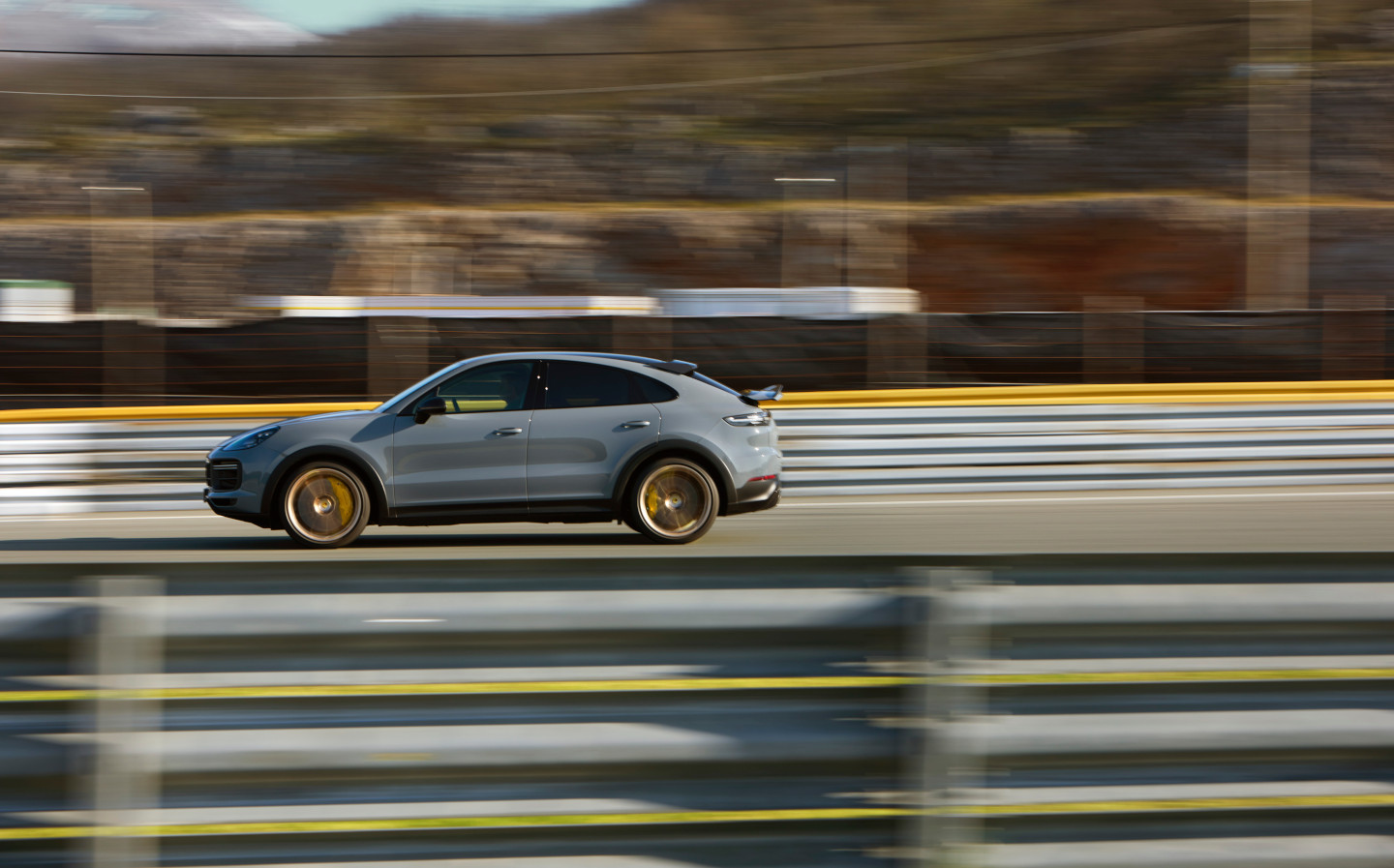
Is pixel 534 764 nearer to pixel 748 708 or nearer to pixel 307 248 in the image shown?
pixel 748 708

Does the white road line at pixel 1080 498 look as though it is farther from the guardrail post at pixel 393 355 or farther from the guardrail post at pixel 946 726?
the guardrail post at pixel 946 726

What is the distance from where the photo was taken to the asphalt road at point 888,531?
931 centimetres

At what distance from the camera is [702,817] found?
2965 millimetres

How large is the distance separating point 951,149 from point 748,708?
4734 cm

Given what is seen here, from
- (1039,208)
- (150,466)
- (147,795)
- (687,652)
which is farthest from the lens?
(1039,208)

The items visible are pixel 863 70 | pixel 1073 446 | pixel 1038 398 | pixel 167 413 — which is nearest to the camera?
pixel 167 413

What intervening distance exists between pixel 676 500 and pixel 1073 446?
467 centimetres

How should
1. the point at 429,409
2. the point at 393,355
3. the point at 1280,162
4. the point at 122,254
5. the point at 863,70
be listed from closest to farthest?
1. the point at 429,409
2. the point at 393,355
3. the point at 122,254
4. the point at 1280,162
5. the point at 863,70

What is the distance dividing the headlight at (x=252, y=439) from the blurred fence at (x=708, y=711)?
6.95 metres

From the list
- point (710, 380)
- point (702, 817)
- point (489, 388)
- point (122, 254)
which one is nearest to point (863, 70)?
point (122, 254)

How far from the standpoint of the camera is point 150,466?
12164mm

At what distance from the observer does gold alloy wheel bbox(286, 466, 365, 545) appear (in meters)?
9.68

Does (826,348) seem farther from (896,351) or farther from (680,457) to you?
(680,457)

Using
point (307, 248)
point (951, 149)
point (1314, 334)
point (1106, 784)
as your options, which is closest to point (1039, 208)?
point (951, 149)
